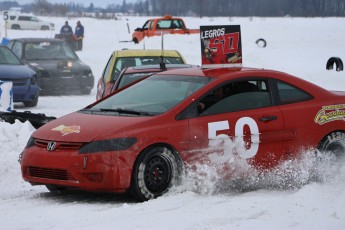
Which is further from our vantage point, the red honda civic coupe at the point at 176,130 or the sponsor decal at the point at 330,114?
the sponsor decal at the point at 330,114

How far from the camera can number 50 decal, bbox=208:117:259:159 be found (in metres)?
8.40

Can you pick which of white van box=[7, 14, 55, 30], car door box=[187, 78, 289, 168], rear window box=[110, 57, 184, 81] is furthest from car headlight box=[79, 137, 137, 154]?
white van box=[7, 14, 55, 30]

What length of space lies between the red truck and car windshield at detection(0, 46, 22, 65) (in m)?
Answer: 21.5

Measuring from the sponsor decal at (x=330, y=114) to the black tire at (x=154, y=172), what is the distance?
194cm

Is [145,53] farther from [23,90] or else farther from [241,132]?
[241,132]

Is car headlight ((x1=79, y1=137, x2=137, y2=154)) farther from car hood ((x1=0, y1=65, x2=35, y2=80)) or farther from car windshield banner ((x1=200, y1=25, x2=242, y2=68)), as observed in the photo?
car hood ((x1=0, y1=65, x2=35, y2=80))

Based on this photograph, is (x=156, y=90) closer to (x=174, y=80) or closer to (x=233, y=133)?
(x=174, y=80)

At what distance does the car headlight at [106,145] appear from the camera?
7805mm

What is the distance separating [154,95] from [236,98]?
2.96 feet

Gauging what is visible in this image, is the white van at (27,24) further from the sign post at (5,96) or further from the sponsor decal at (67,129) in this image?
the sponsor decal at (67,129)

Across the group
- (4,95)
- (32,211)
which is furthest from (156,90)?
(4,95)

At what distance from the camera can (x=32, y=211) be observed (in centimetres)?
753

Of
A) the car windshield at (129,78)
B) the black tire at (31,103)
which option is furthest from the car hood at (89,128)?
the black tire at (31,103)

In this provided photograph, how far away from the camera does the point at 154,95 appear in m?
9.00
